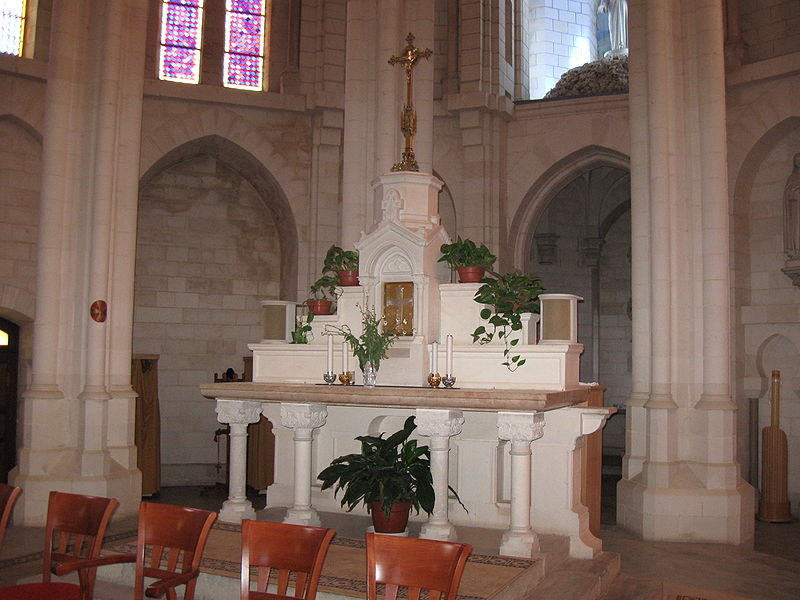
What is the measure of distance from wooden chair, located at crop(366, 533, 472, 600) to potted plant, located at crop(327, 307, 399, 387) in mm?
3416

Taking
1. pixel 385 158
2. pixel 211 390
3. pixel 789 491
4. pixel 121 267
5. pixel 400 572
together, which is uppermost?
pixel 385 158

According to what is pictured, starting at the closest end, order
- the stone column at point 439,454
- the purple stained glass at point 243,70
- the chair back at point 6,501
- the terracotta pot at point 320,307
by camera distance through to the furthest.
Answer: the chair back at point 6,501
the stone column at point 439,454
the terracotta pot at point 320,307
the purple stained glass at point 243,70

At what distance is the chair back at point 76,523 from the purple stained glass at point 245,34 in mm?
10659

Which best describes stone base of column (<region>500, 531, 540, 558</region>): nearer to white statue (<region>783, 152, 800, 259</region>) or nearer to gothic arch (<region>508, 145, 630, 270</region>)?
white statue (<region>783, 152, 800, 259</region>)

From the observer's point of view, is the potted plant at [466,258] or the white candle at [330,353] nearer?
the white candle at [330,353]

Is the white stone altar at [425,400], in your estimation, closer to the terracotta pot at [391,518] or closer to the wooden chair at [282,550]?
the terracotta pot at [391,518]

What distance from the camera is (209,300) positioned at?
14.2 m

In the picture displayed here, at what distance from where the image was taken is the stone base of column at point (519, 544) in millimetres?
6449

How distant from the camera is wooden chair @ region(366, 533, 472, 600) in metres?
3.95

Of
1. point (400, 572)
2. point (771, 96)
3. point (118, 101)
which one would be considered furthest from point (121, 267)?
point (771, 96)

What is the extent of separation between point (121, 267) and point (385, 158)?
3.42 meters

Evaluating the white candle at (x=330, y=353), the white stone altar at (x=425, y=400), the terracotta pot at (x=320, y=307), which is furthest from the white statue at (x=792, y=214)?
the white candle at (x=330, y=353)

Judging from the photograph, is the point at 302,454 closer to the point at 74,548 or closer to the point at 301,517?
the point at 301,517

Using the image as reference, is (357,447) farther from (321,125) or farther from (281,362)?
(321,125)
